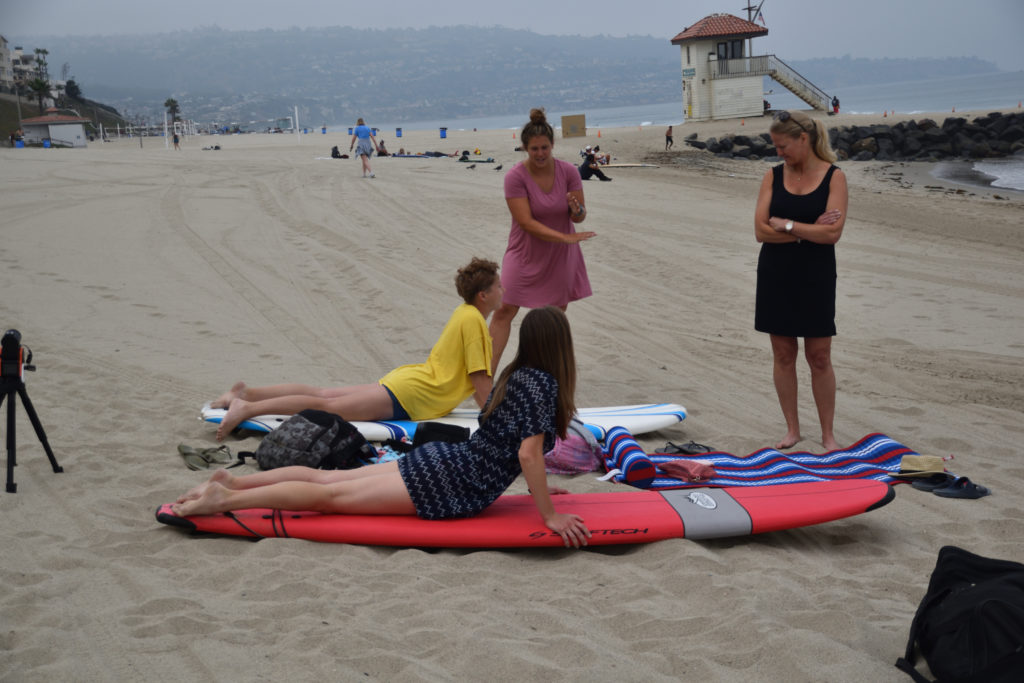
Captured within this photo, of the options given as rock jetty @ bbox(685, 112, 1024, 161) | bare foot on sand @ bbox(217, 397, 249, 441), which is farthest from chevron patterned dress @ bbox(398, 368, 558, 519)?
rock jetty @ bbox(685, 112, 1024, 161)

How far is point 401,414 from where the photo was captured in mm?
5445

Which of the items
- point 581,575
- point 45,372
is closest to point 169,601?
point 581,575

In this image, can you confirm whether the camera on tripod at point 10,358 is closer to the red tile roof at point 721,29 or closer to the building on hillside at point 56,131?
the red tile roof at point 721,29

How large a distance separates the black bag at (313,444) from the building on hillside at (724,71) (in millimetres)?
40796

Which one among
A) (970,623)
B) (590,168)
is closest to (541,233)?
(970,623)

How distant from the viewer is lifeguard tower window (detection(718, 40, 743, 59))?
138 ft

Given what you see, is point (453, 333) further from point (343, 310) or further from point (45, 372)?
point (343, 310)

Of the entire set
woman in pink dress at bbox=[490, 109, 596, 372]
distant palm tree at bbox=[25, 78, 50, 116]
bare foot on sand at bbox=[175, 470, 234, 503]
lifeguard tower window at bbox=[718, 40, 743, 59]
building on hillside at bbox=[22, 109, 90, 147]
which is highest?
distant palm tree at bbox=[25, 78, 50, 116]

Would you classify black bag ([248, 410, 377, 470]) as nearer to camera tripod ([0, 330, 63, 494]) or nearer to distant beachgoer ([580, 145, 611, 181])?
camera tripod ([0, 330, 63, 494])

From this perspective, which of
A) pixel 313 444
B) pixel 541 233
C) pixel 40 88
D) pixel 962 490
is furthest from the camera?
pixel 40 88

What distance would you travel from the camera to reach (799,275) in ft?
16.7

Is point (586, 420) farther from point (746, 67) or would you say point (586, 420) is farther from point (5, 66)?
point (5, 66)

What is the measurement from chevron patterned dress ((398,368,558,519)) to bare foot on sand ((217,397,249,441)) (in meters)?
1.85

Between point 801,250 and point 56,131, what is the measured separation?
54.5 meters
